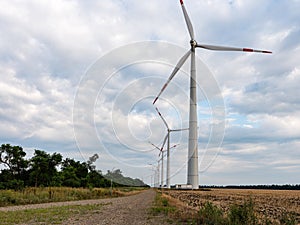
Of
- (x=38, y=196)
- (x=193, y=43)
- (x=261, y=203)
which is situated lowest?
(x=38, y=196)

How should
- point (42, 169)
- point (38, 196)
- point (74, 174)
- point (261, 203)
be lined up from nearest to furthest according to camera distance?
1. point (261, 203)
2. point (38, 196)
3. point (42, 169)
4. point (74, 174)

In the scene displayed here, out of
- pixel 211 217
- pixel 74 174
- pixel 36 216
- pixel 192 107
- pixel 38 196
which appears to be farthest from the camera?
pixel 74 174

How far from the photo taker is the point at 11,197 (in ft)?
136

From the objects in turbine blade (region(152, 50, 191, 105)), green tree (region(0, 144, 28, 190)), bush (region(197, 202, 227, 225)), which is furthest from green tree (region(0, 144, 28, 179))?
bush (region(197, 202, 227, 225))

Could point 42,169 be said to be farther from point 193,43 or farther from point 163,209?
point 163,209

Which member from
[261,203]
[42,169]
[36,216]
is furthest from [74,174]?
[36,216]

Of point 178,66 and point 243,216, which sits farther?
point 178,66

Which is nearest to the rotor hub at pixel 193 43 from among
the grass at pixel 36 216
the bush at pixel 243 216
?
the grass at pixel 36 216

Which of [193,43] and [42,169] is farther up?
[193,43]

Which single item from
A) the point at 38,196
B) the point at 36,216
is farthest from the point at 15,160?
the point at 36,216

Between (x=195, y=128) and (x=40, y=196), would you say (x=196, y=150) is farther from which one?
(x=40, y=196)

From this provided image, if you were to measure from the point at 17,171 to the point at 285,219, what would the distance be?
68310 mm

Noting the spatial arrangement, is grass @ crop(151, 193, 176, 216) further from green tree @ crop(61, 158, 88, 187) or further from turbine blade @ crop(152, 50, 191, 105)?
green tree @ crop(61, 158, 88, 187)

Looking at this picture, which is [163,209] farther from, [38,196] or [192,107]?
[192,107]
